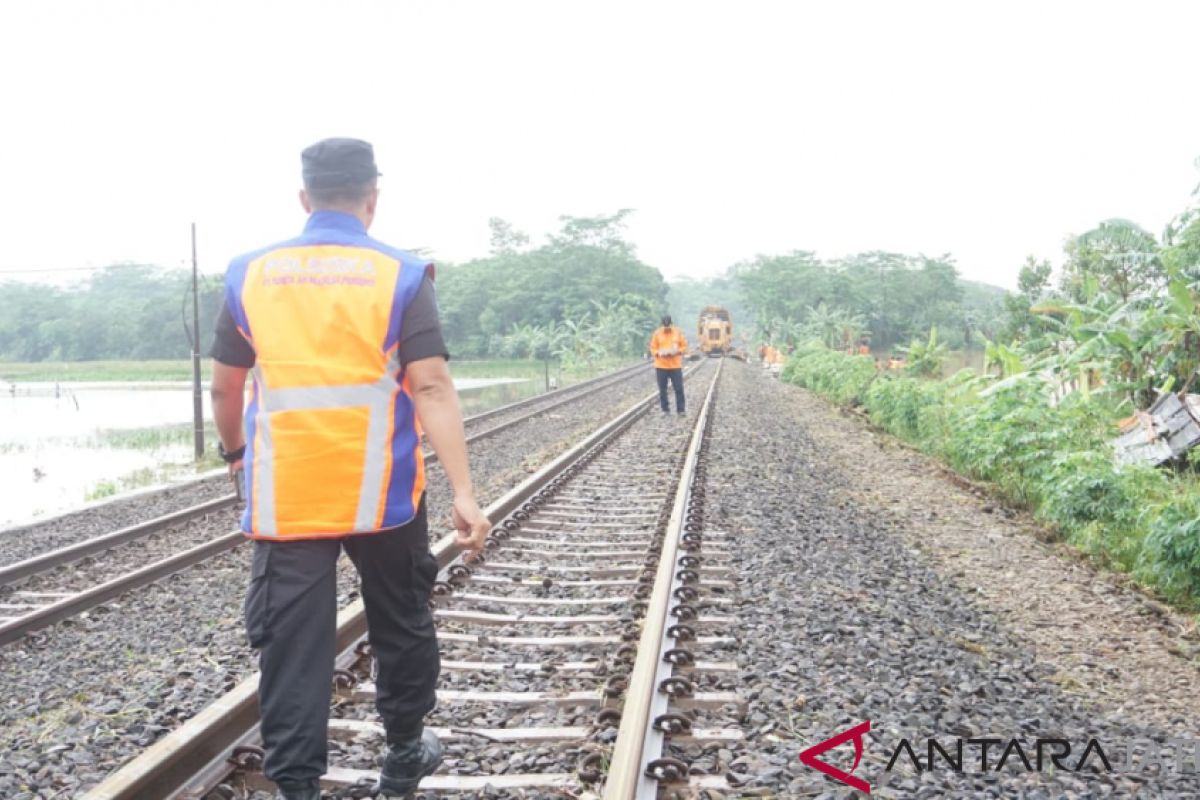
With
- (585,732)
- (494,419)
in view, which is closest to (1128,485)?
(585,732)

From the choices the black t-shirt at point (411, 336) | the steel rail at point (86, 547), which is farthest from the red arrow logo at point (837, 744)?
the steel rail at point (86, 547)

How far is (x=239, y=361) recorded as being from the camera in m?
2.48

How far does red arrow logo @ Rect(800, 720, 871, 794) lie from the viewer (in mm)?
2910

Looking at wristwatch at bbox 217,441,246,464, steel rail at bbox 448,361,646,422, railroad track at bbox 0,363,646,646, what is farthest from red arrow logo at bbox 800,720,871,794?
steel rail at bbox 448,361,646,422

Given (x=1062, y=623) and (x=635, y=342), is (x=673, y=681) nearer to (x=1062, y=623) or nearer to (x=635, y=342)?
(x=1062, y=623)

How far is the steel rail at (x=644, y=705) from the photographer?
272cm

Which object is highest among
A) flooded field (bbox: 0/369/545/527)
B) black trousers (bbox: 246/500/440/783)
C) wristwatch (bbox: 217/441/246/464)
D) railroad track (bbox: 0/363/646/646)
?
wristwatch (bbox: 217/441/246/464)

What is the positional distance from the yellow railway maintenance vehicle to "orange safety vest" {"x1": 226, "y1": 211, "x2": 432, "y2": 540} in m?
43.2

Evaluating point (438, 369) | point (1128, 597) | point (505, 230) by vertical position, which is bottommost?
point (1128, 597)

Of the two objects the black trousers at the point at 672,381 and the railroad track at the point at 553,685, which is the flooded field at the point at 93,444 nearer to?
the black trousers at the point at 672,381

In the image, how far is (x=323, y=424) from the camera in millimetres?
2357

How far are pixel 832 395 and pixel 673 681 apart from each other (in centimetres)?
1917

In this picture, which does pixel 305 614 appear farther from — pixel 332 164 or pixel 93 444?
pixel 93 444

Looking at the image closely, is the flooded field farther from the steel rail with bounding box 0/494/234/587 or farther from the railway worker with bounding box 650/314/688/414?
the railway worker with bounding box 650/314/688/414
